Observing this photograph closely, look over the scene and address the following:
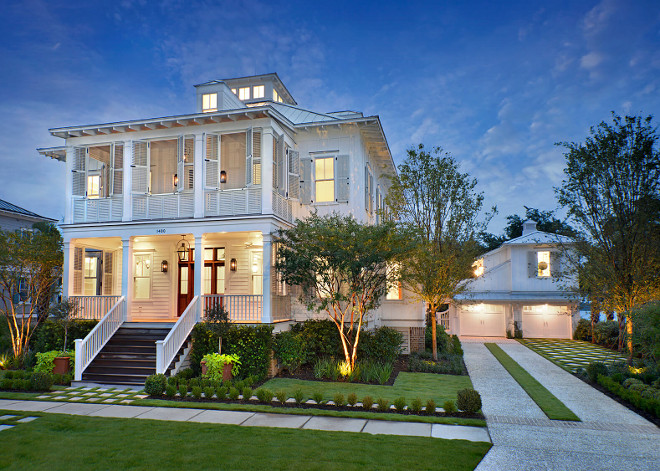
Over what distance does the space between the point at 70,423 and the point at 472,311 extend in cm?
2662

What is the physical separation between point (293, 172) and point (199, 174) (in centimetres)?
330

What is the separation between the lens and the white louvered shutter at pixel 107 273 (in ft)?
60.2

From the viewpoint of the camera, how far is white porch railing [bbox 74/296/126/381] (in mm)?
12547

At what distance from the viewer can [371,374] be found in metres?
13.2

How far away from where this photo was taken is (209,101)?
20203 millimetres

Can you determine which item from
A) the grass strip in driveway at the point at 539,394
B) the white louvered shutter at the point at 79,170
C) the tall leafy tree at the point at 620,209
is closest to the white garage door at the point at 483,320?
the grass strip in driveway at the point at 539,394

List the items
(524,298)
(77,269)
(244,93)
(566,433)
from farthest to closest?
(524,298)
(244,93)
(77,269)
(566,433)

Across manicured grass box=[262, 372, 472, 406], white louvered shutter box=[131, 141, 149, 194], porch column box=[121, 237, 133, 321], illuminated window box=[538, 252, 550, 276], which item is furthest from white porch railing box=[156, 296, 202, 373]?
illuminated window box=[538, 252, 550, 276]

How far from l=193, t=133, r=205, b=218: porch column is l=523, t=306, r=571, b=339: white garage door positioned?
2351cm

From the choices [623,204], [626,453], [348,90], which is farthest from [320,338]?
[348,90]

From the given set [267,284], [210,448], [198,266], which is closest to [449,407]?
[210,448]

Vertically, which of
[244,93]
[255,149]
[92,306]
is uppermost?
[244,93]

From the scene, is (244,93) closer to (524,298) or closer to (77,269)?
(77,269)

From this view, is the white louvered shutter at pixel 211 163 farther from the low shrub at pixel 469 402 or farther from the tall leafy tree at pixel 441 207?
the low shrub at pixel 469 402
